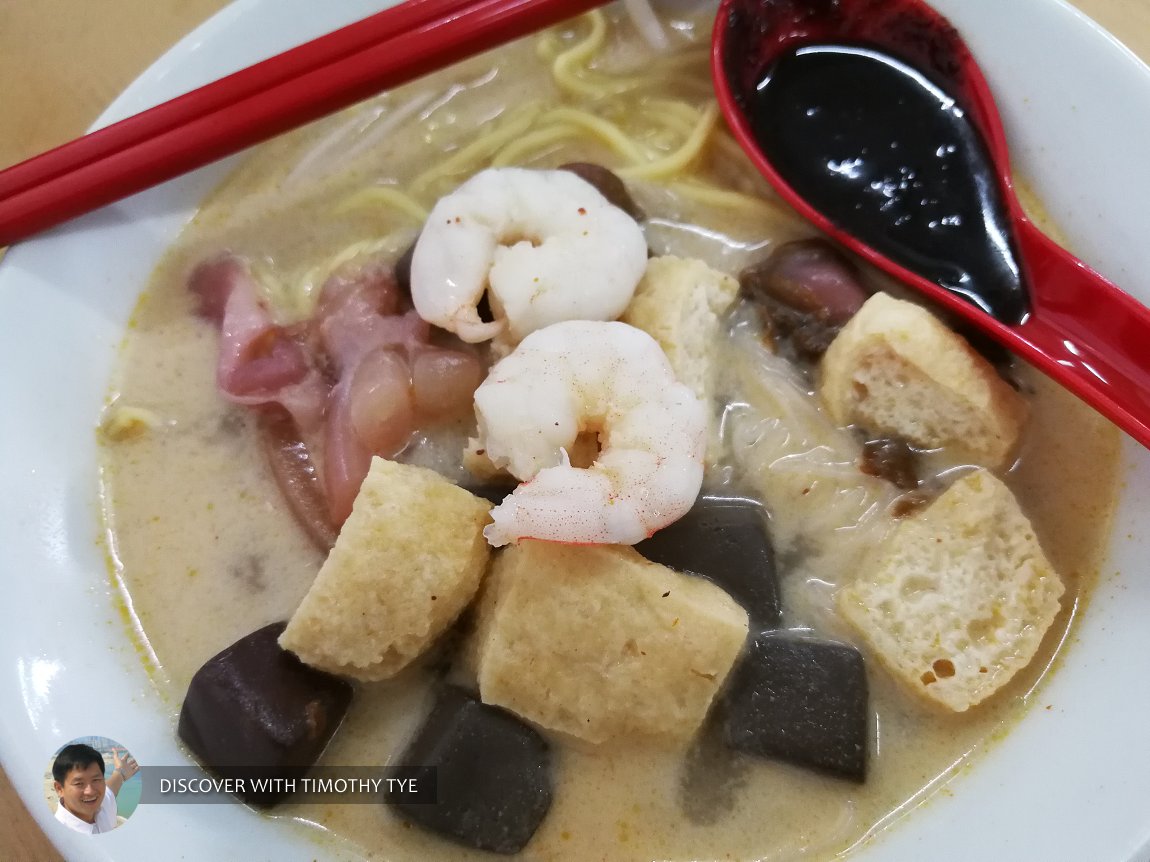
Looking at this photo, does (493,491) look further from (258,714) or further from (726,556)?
(258,714)

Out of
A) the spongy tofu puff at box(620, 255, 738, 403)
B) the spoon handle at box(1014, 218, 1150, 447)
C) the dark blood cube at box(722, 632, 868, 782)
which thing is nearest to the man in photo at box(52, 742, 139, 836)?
the dark blood cube at box(722, 632, 868, 782)

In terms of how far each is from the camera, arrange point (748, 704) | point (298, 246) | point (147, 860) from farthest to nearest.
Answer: point (298, 246), point (748, 704), point (147, 860)

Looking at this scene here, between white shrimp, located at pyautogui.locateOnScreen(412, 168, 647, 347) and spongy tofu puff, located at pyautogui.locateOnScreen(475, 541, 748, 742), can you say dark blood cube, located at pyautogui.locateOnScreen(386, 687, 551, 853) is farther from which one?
white shrimp, located at pyautogui.locateOnScreen(412, 168, 647, 347)

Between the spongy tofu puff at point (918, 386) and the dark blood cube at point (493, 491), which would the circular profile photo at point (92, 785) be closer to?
the dark blood cube at point (493, 491)

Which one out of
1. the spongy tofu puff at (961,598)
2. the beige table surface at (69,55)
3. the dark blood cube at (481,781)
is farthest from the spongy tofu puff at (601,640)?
the beige table surface at (69,55)

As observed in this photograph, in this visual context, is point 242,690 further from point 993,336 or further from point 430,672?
point 993,336

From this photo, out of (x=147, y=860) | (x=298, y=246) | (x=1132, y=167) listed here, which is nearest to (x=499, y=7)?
(x=298, y=246)

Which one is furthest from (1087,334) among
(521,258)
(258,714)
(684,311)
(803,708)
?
(258,714)
